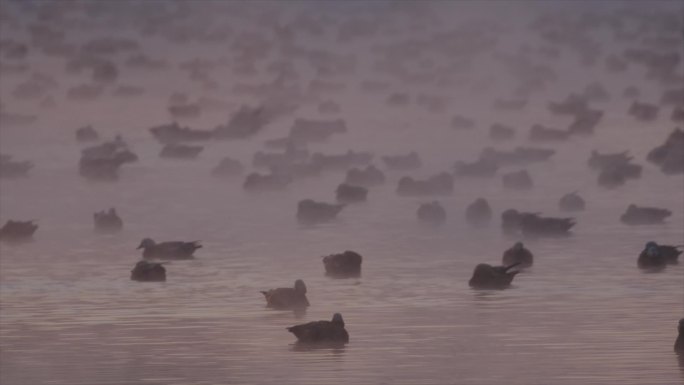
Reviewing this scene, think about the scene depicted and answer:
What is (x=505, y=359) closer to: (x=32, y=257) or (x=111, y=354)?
(x=111, y=354)

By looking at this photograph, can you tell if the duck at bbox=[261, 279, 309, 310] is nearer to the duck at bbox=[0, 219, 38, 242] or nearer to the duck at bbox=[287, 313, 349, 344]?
the duck at bbox=[287, 313, 349, 344]

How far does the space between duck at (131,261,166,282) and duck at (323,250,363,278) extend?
3162mm

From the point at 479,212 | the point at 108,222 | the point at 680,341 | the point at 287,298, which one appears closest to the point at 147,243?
the point at 108,222

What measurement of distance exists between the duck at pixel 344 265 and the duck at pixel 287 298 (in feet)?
16.1

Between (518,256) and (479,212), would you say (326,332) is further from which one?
(479,212)

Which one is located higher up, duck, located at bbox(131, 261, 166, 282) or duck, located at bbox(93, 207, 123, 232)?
duck, located at bbox(93, 207, 123, 232)

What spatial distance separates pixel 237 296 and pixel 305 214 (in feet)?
55.1

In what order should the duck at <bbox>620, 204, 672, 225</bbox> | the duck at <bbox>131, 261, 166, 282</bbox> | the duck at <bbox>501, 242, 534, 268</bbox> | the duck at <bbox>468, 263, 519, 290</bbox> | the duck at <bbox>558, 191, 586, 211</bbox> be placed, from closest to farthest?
the duck at <bbox>468, 263, 519, 290</bbox> → the duck at <bbox>131, 261, 166, 282</bbox> → the duck at <bbox>501, 242, 534, 268</bbox> → the duck at <bbox>620, 204, 672, 225</bbox> → the duck at <bbox>558, 191, 586, 211</bbox>

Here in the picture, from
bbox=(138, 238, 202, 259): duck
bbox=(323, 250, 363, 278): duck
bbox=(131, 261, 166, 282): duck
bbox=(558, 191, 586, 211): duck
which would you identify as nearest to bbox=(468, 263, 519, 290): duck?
bbox=(323, 250, 363, 278): duck

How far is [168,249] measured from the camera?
47.8 m

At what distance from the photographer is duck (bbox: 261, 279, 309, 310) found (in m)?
38.2

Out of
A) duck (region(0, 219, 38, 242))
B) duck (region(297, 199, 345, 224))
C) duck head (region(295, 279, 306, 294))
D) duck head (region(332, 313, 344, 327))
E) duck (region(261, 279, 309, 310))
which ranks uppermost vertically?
duck (region(297, 199, 345, 224))

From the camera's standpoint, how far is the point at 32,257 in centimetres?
4856

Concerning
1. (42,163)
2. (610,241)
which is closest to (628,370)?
(610,241)
